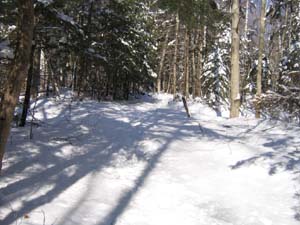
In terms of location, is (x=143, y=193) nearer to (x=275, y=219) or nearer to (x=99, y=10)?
(x=275, y=219)

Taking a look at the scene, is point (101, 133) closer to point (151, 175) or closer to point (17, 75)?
point (151, 175)

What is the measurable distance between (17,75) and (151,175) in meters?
3.43

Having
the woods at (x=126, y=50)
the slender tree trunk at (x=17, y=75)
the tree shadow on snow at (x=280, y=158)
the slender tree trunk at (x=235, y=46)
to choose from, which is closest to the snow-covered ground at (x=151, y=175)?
the tree shadow on snow at (x=280, y=158)

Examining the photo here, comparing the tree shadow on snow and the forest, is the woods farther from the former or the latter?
the tree shadow on snow

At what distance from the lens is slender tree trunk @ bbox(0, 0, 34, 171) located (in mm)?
5559

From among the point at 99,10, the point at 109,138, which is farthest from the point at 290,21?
the point at 109,138

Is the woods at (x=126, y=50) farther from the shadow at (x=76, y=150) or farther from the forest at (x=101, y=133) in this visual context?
the shadow at (x=76, y=150)

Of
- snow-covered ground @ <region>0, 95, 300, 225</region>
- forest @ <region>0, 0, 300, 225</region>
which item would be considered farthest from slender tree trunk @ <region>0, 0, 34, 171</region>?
snow-covered ground @ <region>0, 95, 300, 225</region>

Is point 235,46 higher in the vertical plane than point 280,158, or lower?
higher

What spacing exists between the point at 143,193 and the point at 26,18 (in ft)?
10.6

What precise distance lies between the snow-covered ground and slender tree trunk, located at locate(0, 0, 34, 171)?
1155 mm

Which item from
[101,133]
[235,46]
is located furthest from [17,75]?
[235,46]

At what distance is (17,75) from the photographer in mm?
5629

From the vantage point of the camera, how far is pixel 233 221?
20.9 ft
